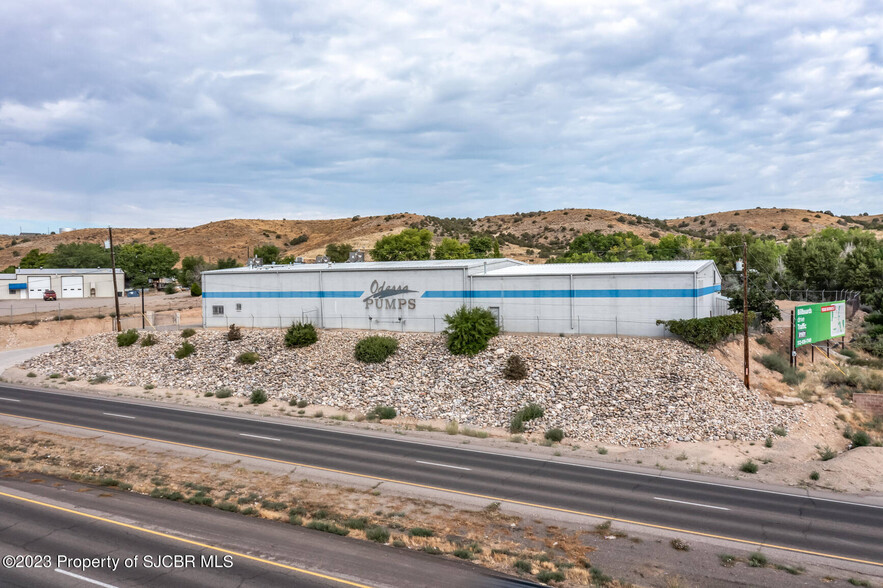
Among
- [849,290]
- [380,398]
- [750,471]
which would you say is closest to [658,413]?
[750,471]

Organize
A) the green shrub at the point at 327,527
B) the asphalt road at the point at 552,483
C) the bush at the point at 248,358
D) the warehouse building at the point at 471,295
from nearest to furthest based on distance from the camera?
the green shrub at the point at 327,527 < the asphalt road at the point at 552,483 < the warehouse building at the point at 471,295 < the bush at the point at 248,358

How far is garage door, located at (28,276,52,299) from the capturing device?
99062mm

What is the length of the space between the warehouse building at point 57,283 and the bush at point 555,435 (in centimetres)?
9955

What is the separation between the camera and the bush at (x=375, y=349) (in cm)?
4344

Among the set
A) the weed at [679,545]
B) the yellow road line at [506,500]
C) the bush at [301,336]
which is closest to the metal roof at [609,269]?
the bush at [301,336]

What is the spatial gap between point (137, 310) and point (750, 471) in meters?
74.1

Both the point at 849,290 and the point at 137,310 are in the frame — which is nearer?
the point at 849,290

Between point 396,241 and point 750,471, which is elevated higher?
point 396,241

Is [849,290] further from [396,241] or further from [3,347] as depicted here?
[3,347]

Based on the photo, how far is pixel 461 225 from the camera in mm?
158000

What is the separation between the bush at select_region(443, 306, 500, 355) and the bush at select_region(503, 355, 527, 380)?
150 inches

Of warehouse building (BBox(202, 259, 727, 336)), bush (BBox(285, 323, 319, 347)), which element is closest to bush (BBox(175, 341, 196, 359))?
warehouse building (BBox(202, 259, 727, 336))

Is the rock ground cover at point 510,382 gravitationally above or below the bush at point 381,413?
above

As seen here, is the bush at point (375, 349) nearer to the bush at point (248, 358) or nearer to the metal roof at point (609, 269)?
the bush at point (248, 358)
